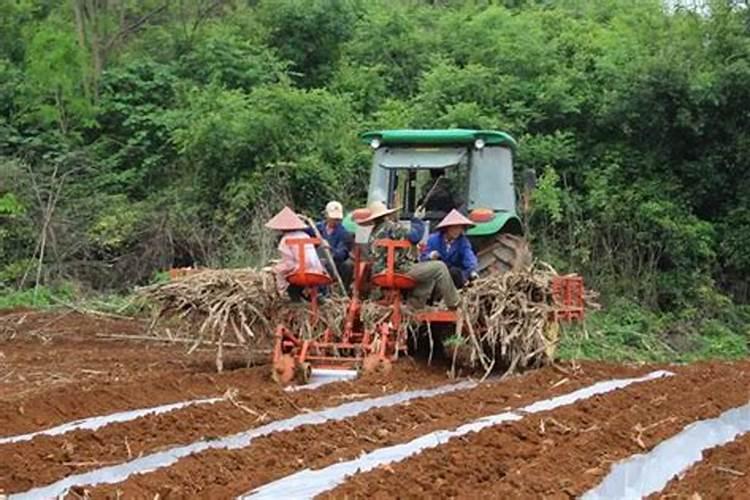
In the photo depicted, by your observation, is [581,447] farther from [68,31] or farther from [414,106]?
[68,31]

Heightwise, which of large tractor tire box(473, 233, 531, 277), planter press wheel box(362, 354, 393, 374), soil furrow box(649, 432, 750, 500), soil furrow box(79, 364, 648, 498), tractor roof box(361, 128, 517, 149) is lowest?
planter press wheel box(362, 354, 393, 374)

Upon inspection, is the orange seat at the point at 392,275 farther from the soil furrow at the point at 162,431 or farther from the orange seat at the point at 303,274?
the soil furrow at the point at 162,431

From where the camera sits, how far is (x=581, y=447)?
700 cm

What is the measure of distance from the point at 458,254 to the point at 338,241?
1.27 metres

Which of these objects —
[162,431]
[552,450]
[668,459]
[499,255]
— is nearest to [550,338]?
[499,255]

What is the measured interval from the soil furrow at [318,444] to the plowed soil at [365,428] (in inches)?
0.4

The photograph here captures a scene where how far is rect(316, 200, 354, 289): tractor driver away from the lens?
1134 cm

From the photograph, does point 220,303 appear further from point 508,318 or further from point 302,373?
point 508,318

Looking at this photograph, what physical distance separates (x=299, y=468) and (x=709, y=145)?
14.0m

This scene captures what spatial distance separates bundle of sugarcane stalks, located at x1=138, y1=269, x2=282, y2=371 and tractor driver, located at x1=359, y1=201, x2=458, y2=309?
0.99 m

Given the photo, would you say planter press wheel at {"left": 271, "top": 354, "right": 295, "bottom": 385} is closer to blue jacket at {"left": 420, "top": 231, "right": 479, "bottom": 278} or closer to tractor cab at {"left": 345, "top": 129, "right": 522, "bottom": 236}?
blue jacket at {"left": 420, "top": 231, "right": 479, "bottom": 278}

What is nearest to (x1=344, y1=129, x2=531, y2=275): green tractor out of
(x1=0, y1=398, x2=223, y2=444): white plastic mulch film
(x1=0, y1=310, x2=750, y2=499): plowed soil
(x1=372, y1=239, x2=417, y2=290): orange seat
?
(x1=372, y1=239, x2=417, y2=290): orange seat

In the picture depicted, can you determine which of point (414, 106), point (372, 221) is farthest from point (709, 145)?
point (372, 221)

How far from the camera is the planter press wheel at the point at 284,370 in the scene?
32.8 feet
